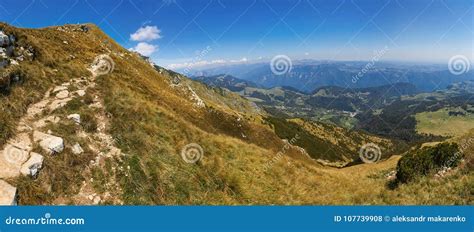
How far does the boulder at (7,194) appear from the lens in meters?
12.6

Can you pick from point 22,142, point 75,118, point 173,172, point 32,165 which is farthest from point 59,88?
point 173,172

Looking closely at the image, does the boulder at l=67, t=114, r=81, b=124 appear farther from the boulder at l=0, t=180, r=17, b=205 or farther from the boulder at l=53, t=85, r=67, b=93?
the boulder at l=0, t=180, r=17, b=205

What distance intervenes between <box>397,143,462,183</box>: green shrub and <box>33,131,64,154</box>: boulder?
64.7ft

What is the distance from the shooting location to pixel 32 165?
49.2 feet

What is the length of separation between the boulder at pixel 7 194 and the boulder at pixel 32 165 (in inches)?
44.6

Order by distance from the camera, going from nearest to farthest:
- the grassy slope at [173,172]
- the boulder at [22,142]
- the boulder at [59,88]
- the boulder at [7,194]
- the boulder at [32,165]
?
the boulder at [7,194], the boulder at [32,165], the grassy slope at [173,172], the boulder at [22,142], the boulder at [59,88]

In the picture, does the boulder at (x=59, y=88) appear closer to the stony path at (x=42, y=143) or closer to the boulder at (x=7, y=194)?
the stony path at (x=42, y=143)

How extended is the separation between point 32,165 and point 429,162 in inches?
856

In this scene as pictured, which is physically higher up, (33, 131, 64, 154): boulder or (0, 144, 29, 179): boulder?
(33, 131, 64, 154): boulder

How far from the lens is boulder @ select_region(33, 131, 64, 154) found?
1653 cm

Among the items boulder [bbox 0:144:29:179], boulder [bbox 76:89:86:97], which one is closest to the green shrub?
boulder [bbox 0:144:29:179]

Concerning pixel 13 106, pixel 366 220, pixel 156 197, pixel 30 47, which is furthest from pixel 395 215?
pixel 30 47

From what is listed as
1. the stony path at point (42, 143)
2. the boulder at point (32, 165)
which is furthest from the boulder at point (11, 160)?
the boulder at point (32, 165)

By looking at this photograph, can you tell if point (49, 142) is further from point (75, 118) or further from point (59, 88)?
point (59, 88)
